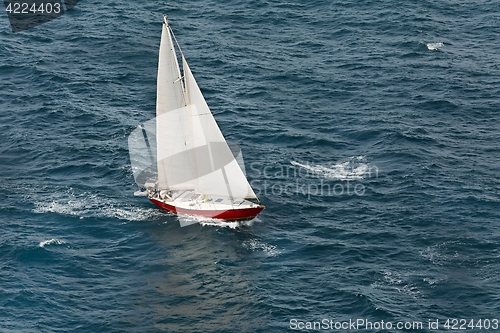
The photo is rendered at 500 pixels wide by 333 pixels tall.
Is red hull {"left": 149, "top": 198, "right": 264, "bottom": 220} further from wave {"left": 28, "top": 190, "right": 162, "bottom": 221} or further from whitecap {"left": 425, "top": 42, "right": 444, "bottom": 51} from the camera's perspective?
whitecap {"left": 425, "top": 42, "right": 444, "bottom": 51}

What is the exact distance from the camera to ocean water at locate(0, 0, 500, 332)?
379 feet

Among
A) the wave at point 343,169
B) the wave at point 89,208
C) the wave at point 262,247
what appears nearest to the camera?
the wave at point 262,247

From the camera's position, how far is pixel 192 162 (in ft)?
441

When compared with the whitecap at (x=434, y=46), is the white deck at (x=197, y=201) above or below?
below

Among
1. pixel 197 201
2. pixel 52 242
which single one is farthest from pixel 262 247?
pixel 52 242

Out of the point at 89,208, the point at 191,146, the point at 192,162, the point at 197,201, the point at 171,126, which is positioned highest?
the point at 171,126

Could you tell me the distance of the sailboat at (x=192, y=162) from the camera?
130m

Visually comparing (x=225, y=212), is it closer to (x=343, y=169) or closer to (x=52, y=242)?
(x=343, y=169)

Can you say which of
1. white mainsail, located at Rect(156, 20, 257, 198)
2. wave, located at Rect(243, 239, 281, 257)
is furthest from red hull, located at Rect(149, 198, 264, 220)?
wave, located at Rect(243, 239, 281, 257)

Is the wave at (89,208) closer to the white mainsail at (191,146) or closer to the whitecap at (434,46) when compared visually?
the white mainsail at (191,146)

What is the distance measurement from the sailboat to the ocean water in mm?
3211

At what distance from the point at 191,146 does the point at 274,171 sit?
17519 mm

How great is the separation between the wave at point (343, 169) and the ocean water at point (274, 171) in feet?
1.06

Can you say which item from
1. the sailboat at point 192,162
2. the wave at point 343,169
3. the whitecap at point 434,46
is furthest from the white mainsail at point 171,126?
the whitecap at point 434,46
